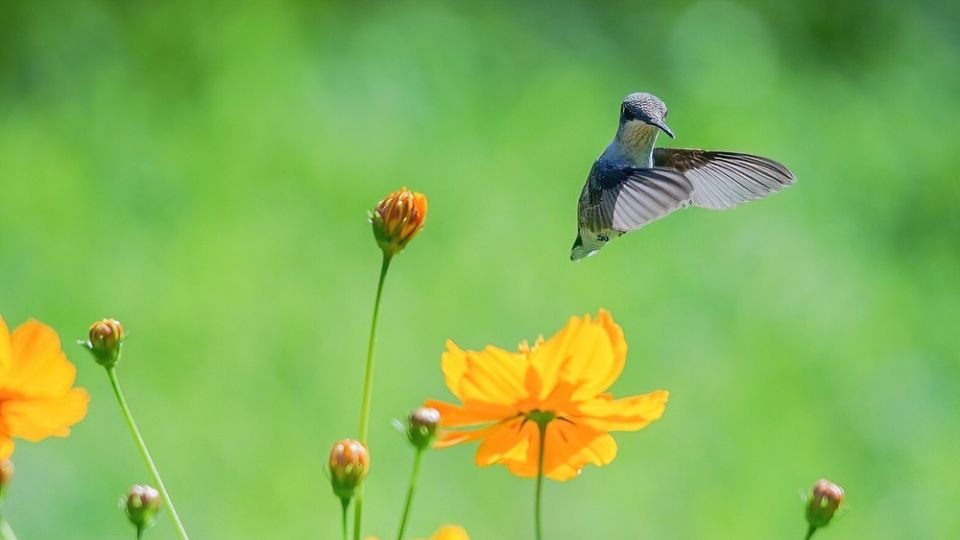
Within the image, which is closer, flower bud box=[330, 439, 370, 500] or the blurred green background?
flower bud box=[330, 439, 370, 500]

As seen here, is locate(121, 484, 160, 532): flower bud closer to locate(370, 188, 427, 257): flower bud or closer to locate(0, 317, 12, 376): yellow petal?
locate(0, 317, 12, 376): yellow petal

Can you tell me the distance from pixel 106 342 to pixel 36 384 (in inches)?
1.9

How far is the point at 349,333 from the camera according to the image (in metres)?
2.58

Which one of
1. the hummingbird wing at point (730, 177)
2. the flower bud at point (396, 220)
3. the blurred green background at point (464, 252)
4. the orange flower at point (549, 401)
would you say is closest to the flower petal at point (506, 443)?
the orange flower at point (549, 401)

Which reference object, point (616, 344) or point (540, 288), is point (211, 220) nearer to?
point (540, 288)

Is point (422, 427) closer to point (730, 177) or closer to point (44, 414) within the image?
point (44, 414)

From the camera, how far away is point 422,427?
2.36ft

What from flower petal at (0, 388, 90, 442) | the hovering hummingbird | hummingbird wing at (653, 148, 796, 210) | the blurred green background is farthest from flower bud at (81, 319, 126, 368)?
the blurred green background

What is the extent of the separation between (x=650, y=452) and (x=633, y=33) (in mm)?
1697

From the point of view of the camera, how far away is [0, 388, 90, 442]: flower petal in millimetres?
740

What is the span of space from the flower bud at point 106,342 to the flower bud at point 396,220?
0.16 m

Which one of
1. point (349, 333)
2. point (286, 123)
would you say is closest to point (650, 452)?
point (349, 333)

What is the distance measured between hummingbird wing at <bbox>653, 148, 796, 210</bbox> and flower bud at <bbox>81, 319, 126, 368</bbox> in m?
0.53

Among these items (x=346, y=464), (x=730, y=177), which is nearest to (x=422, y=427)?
(x=346, y=464)
